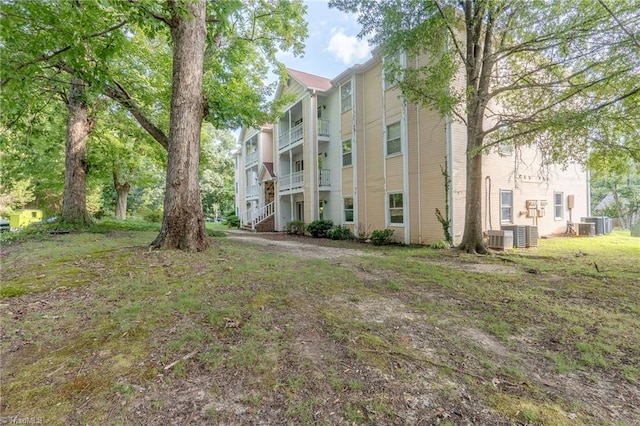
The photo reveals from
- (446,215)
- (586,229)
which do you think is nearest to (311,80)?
(446,215)

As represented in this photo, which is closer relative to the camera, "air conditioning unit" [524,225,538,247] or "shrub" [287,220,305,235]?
"air conditioning unit" [524,225,538,247]

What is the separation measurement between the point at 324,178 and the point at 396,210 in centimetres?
601

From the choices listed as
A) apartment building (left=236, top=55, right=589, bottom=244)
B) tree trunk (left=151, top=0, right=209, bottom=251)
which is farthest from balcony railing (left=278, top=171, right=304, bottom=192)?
tree trunk (left=151, top=0, right=209, bottom=251)

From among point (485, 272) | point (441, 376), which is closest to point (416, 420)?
point (441, 376)

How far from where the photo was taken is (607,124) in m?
7.87

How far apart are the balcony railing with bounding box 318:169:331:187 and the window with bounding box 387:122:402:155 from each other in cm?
501

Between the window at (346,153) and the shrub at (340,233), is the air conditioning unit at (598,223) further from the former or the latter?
the window at (346,153)

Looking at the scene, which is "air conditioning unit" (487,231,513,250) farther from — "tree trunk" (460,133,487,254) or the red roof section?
the red roof section

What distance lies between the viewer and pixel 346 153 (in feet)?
54.7

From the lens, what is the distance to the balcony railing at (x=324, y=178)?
18.2 metres

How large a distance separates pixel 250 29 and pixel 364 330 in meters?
12.3

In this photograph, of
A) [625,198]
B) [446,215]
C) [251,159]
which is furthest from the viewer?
[251,159]

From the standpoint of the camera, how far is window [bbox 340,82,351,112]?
1627cm

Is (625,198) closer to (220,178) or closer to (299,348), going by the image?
(299,348)
